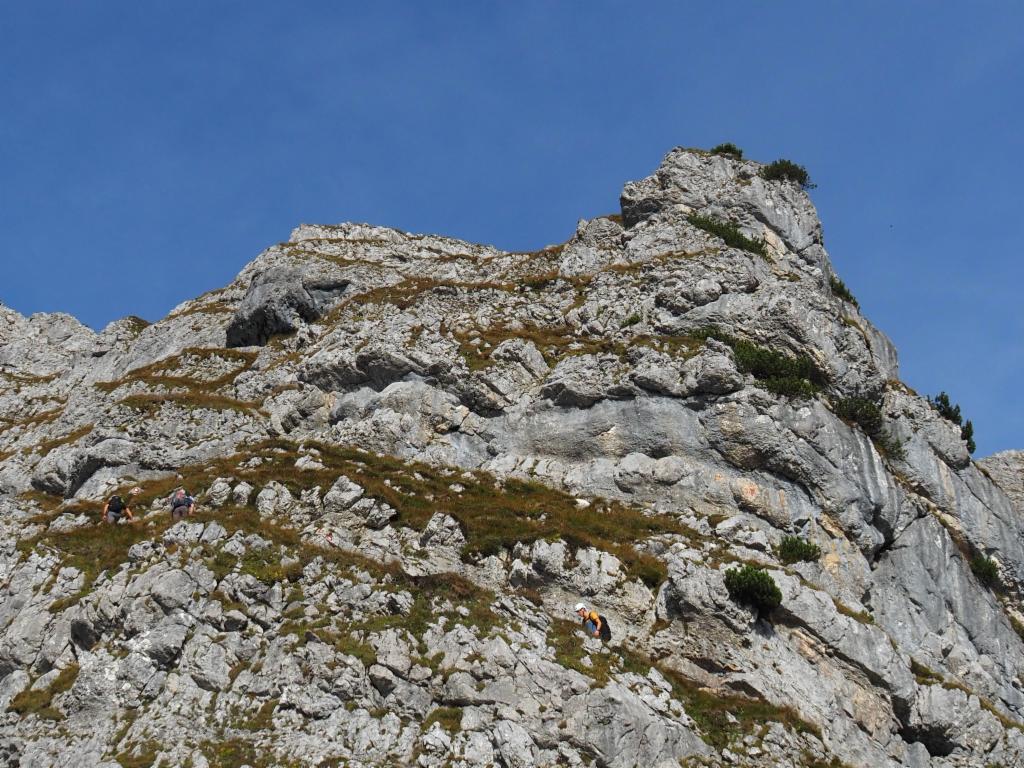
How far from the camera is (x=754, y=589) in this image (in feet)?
105

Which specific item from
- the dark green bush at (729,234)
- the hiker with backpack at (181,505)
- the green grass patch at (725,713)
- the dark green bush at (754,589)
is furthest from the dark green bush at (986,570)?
the hiker with backpack at (181,505)

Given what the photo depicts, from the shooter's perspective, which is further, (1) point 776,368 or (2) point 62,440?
(2) point 62,440

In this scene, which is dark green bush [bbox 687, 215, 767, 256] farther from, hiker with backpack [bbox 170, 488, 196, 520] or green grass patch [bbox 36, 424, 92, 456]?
green grass patch [bbox 36, 424, 92, 456]

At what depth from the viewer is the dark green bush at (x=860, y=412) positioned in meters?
44.6

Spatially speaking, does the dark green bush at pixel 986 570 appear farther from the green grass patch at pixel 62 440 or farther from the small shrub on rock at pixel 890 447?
the green grass patch at pixel 62 440

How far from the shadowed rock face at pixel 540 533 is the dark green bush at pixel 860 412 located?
0.18m

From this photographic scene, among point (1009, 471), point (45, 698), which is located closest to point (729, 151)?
point (1009, 471)

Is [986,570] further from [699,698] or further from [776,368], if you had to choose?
[699,698]

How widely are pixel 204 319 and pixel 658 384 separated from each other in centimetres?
4564

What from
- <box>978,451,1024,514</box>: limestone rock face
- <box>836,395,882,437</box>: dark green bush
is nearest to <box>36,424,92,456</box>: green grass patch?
<box>836,395,882,437</box>: dark green bush

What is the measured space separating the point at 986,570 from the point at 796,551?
556 inches

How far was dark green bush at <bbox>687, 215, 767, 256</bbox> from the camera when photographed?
56125mm

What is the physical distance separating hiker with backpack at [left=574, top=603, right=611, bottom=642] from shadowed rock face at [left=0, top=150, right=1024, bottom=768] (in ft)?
2.33

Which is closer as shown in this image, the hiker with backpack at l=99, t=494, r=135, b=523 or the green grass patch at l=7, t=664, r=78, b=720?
the green grass patch at l=7, t=664, r=78, b=720
